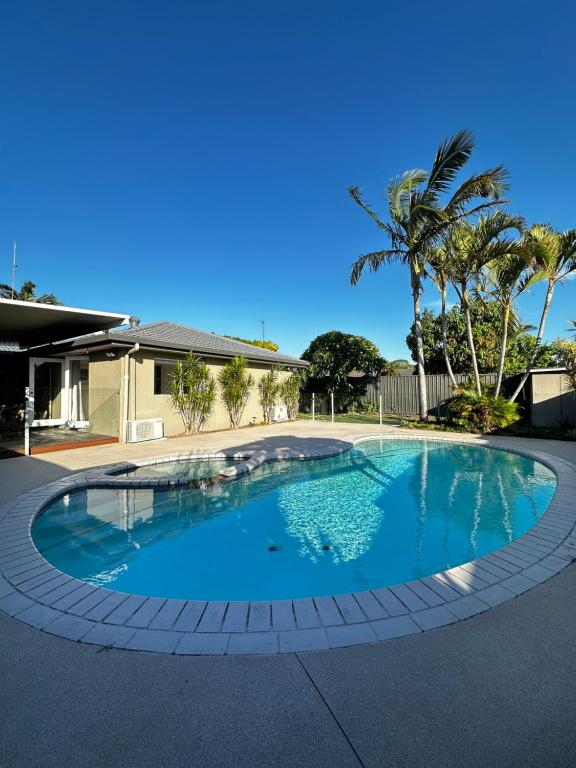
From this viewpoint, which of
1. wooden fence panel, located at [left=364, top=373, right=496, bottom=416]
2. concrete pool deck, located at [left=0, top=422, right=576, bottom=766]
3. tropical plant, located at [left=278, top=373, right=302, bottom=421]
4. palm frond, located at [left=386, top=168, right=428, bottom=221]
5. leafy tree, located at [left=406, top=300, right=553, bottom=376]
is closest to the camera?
concrete pool deck, located at [left=0, top=422, right=576, bottom=766]

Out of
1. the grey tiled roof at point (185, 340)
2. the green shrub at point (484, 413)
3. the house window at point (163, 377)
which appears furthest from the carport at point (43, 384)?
the green shrub at point (484, 413)

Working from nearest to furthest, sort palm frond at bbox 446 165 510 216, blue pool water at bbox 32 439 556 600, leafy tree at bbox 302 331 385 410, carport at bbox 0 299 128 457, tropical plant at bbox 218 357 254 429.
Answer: blue pool water at bbox 32 439 556 600 → carport at bbox 0 299 128 457 → palm frond at bbox 446 165 510 216 → tropical plant at bbox 218 357 254 429 → leafy tree at bbox 302 331 385 410

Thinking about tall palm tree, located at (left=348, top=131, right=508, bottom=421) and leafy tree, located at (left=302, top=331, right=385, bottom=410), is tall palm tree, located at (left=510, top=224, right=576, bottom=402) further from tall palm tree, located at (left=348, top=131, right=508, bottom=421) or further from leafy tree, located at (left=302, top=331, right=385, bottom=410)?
leafy tree, located at (left=302, top=331, right=385, bottom=410)

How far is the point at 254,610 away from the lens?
111 inches

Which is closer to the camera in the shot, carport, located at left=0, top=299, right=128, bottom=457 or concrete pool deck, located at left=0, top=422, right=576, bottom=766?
concrete pool deck, located at left=0, top=422, right=576, bottom=766

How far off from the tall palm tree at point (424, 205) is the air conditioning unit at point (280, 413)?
5986 millimetres

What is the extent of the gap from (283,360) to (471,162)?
32.0ft

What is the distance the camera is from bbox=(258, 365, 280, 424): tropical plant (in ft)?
51.6

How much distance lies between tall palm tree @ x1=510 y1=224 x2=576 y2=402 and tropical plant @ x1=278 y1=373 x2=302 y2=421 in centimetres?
976

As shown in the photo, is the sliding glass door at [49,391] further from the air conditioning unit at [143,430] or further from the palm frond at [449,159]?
the palm frond at [449,159]

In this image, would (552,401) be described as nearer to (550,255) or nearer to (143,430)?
(550,255)

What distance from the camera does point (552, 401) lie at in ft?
40.7

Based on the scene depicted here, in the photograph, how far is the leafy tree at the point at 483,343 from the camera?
1769 centimetres

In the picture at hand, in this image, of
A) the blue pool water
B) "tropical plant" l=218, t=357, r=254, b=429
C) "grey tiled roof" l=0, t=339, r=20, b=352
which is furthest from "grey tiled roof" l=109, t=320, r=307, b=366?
the blue pool water
